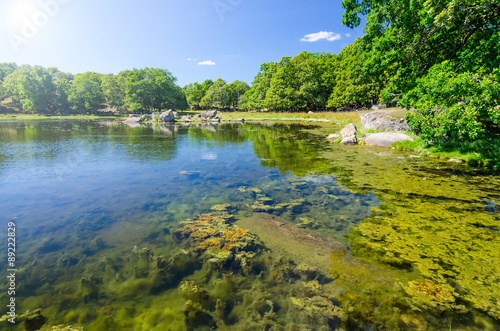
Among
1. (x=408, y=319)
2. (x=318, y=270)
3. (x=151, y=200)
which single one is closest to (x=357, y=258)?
(x=318, y=270)

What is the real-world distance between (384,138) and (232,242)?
1887cm

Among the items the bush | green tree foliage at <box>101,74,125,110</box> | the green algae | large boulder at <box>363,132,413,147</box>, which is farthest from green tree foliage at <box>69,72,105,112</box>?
the green algae

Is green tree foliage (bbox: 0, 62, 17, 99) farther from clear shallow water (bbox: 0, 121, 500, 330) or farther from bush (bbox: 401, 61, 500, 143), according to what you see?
bush (bbox: 401, 61, 500, 143)

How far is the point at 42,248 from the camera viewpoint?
607cm

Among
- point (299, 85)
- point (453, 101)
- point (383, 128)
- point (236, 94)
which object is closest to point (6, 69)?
point (236, 94)

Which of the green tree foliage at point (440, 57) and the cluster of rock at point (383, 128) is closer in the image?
the green tree foliage at point (440, 57)

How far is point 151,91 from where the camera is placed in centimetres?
9556

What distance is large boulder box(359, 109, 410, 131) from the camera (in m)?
20.2

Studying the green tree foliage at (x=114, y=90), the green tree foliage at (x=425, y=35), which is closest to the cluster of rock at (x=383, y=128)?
the green tree foliage at (x=425, y=35)

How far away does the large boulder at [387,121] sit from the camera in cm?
2017

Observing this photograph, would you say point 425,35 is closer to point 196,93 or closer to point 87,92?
point 87,92

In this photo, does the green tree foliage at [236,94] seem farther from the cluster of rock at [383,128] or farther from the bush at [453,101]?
the bush at [453,101]

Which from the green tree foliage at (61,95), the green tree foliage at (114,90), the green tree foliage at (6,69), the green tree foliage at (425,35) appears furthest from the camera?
the green tree foliage at (6,69)

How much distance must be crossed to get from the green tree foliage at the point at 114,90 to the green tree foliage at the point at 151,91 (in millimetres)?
4250
